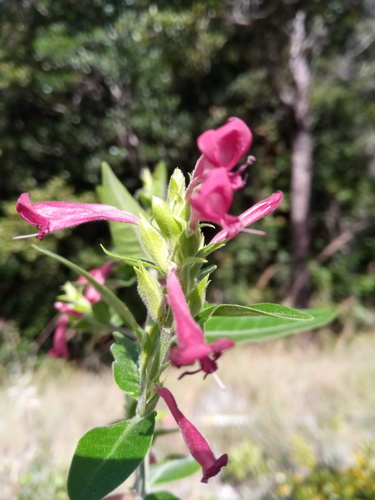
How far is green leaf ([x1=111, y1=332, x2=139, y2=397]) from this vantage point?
1.48 feet

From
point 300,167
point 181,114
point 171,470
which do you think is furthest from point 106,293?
point 300,167

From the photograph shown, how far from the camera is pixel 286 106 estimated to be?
480 cm

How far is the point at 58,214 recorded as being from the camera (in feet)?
1.52

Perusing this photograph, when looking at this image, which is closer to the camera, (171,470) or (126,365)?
(126,365)

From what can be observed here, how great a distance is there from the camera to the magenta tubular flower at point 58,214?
0.45m

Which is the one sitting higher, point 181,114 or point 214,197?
point 181,114

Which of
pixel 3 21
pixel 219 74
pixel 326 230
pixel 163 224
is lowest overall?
pixel 326 230

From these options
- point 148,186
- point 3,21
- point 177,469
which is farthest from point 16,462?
point 3,21

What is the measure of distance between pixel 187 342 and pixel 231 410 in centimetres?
A: 319

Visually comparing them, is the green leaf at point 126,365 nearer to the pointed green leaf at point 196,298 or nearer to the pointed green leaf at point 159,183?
the pointed green leaf at point 196,298

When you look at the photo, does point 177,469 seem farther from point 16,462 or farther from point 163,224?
point 16,462

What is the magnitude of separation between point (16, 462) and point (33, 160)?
309cm

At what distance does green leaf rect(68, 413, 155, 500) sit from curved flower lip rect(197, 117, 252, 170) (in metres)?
0.25

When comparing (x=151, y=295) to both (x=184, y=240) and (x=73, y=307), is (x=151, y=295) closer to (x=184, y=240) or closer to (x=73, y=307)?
(x=184, y=240)
